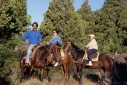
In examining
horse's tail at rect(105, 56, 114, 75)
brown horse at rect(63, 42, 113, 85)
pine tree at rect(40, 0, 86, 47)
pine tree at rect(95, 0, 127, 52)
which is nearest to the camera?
brown horse at rect(63, 42, 113, 85)

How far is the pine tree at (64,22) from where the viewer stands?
88.2 feet

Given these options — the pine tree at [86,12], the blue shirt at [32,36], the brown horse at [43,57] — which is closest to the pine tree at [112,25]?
the pine tree at [86,12]

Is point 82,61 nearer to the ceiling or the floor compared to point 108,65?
nearer to the ceiling

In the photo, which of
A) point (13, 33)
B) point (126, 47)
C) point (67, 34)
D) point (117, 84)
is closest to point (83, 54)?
point (117, 84)

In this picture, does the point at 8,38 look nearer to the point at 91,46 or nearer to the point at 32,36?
the point at 32,36

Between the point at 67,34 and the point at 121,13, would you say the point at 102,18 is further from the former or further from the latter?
the point at 67,34

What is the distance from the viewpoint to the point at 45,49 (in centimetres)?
1312

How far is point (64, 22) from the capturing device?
1091 inches

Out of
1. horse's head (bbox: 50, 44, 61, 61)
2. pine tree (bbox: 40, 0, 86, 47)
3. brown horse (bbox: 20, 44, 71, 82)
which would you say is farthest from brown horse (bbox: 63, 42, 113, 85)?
pine tree (bbox: 40, 0, 86, 47)

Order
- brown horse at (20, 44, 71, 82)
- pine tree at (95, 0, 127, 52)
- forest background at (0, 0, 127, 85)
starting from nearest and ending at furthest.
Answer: brown horse at (20, 44, 71, 82) < forest background at (0, 0, 127, 85) < pine tree at (95, 0, 127, 52)

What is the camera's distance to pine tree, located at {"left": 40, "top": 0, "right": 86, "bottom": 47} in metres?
26.9

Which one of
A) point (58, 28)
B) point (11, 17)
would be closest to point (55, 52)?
point (11, 17)

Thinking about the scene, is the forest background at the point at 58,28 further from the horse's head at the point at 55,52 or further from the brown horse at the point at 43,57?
the horse's head at the point at 55,52

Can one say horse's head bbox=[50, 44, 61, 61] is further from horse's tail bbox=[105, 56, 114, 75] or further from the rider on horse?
horse's tail bbox=[105, 56, 114, 75]
